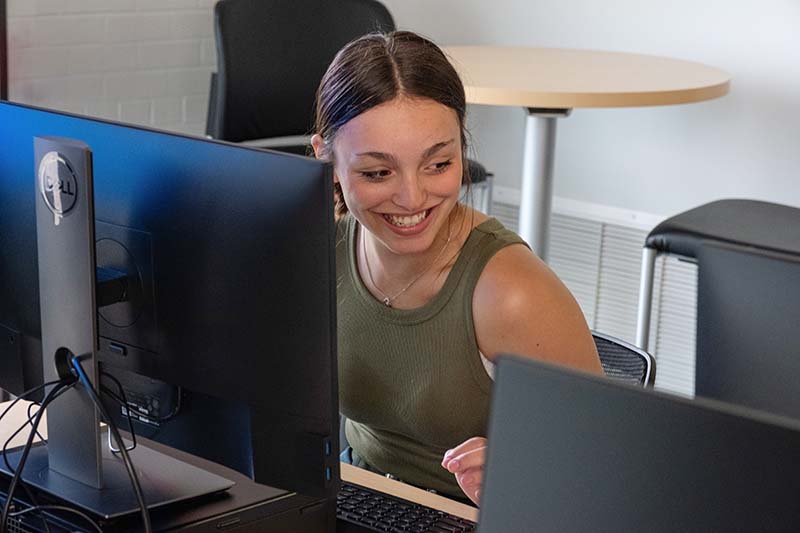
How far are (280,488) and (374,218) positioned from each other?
478 millimetres

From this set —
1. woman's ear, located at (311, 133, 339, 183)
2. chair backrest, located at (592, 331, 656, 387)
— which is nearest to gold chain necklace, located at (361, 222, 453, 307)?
woman's ear, located at (311, 133, 339, 183)

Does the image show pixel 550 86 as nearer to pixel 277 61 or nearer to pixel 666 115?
pixel 666 115

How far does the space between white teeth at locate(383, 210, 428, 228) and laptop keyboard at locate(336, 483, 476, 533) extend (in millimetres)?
361

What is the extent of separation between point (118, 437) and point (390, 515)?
1.04 feet

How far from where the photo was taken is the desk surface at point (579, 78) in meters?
2.86

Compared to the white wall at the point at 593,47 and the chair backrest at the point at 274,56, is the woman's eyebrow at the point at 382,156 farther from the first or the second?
the white wall at the point at 593,47

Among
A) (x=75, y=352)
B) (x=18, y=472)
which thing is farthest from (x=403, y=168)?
(x=18, y=472)

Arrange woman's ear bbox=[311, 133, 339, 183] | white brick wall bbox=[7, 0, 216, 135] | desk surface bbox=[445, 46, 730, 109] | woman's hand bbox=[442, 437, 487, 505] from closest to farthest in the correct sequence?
woman's hand bbox=[442, 437, 487, 505]
woman's ear bbox=[311, 133, 339, 183]
desk surface bbox=[445, 46, 730, 109]
white brick wall bbox=[7, 0, 216, 135]

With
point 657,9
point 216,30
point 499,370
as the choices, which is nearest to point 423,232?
point 499,370

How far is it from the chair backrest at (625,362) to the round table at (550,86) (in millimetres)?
1020

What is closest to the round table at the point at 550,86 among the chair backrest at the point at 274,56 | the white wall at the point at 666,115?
the white wall at the point at 666,115

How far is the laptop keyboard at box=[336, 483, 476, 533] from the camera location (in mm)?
1354

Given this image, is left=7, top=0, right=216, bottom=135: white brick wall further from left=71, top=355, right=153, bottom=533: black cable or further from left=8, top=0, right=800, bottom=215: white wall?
left=71, top=355, right=153, bottom=533: black cable

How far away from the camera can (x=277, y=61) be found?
11.5ft
